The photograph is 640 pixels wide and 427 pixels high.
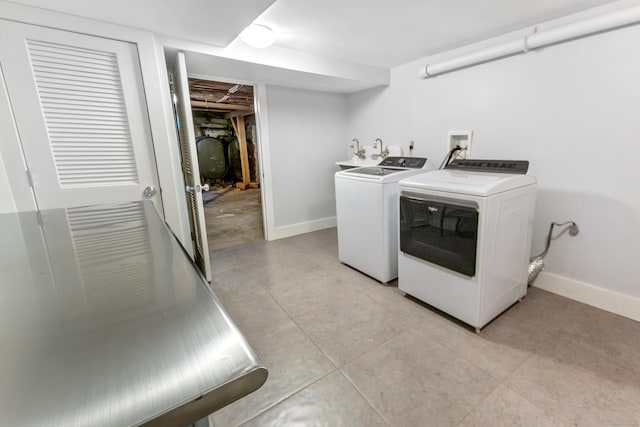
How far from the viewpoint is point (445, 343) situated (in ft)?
5.87

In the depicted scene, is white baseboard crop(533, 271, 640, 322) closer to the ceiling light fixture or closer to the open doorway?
the ceiling light fixture

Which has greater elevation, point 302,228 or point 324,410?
point 302,228

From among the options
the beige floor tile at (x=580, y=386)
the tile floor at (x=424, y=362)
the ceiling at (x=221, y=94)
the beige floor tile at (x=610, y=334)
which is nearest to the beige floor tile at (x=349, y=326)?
the tile floor at (x=424, y=362)

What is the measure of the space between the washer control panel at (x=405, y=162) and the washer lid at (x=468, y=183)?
0.61 meters

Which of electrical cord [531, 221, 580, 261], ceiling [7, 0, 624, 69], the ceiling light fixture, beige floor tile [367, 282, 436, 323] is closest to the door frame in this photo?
ceiling [7, 0, 624, 69]

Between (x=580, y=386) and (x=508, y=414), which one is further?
(x=580, y=386)

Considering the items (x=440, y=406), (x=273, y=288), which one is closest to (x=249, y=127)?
(x=273, y=288)

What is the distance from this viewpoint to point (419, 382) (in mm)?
1503

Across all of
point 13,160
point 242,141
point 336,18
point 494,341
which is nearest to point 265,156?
point 336,18

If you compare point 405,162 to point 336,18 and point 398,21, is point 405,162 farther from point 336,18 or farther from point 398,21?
point 336,18

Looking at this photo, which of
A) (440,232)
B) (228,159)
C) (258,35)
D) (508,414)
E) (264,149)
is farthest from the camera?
(228,159)

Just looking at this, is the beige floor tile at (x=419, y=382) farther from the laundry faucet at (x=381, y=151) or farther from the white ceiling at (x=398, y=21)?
the laundry faucet at (x=381, y=151)

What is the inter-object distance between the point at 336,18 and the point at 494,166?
66.1 inches

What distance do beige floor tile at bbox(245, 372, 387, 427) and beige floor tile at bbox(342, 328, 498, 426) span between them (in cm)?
6
